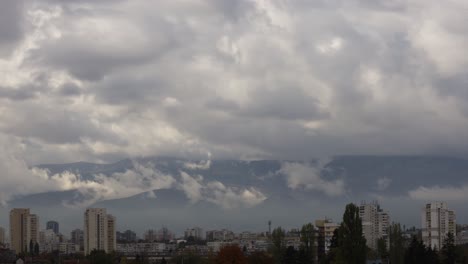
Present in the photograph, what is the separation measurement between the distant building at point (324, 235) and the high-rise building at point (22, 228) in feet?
226

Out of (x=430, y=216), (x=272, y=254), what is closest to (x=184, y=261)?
(x=272, y=254)

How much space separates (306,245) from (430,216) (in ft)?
238

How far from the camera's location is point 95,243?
167m

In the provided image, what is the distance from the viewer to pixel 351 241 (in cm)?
5762

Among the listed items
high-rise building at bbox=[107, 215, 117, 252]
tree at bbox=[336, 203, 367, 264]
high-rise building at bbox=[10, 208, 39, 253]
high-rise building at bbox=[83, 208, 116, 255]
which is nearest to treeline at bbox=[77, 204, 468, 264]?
tree at bbox=[336, 203, 367, 264]

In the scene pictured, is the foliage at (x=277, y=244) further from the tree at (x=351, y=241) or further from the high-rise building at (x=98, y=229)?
the high-rise building at (x=98, y=229)

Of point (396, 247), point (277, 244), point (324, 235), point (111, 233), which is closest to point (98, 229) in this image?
point (111, 233)

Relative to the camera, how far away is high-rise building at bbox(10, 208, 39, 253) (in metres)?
186

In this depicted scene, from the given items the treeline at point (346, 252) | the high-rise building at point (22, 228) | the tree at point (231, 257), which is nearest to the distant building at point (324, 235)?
the treeline at point (346, 252)

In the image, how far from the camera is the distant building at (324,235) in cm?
8907

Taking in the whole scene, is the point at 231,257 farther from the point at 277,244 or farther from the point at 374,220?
the point at 374,220

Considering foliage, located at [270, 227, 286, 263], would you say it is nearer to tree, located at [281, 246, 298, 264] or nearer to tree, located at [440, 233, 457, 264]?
tree, located at [281, 246, 298, 264]

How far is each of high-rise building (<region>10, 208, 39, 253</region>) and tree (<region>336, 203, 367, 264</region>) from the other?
13492cm

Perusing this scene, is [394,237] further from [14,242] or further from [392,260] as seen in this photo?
[14,242]
